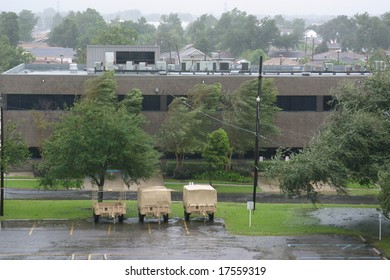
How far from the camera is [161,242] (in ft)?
147

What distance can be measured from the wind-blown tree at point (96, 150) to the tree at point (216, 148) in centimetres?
1505

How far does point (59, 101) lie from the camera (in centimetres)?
7306

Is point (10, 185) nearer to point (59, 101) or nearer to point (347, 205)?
point (59, 101)

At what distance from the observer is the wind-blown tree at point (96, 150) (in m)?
51.2

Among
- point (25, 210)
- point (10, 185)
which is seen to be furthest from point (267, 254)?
point (10, 185)

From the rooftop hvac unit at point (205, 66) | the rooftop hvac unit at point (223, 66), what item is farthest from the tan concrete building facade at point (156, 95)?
the rooftop hvac unit at point (223, 66)

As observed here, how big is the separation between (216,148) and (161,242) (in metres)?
24.1

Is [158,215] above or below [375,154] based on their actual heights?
below

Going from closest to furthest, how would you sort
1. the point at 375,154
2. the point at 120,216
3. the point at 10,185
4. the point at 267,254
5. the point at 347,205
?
the point at 267,254 → the point at 375,154 → the point at 120,216 → the point at 347,205 → the point at 10,185

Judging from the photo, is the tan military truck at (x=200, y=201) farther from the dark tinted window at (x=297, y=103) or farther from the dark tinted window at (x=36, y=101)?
the dark tinted window at (x=297, y=103)

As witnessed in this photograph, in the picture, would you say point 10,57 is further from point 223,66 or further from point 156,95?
point 156,95

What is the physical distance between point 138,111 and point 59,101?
20.5 ft

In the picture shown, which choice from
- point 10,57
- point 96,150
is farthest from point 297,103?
point 10,57

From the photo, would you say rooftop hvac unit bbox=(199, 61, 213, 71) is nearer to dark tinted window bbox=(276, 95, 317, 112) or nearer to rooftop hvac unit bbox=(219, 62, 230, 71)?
rooftop hvac unit bbox=(219, 62, 230, 71)
